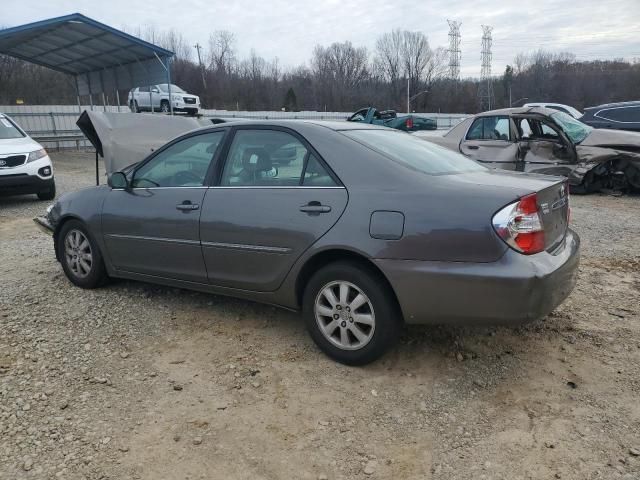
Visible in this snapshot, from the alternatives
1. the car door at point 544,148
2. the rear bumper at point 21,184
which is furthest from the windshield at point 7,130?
the car door at point 544,148

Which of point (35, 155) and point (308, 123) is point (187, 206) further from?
point (35, 155)

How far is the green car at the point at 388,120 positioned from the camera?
20802mm

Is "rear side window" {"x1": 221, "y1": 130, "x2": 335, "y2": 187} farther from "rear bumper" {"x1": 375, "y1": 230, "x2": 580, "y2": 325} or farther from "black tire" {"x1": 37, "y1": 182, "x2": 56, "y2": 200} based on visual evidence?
"black tire" {"x1": 37, "y1": 182, "x2": 56, "y2": 200}

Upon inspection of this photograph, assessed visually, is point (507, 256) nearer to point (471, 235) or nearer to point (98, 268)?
point (471, 235)

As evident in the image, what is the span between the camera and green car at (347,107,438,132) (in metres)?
20.8

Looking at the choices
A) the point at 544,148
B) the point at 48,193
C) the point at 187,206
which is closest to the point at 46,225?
the point at 187,206

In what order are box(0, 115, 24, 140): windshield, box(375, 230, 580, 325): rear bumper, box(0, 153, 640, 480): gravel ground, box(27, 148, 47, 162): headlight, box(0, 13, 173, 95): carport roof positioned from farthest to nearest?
1. box(0, 13, 173, 95): carport roof
2. box(0, 115, 24, 140): windshield
3. box(27, 148, 47, 162): headlight
4. box(375, 230, 580, 325): rear bumper
5. box(0, 153, 640, 480): gravel ground

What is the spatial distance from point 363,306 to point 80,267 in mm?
2909

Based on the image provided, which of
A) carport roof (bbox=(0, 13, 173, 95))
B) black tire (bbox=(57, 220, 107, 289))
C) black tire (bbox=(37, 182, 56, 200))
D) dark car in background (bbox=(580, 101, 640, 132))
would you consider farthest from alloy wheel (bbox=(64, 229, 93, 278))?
carport roof (bbox=(0, 13, 173, 95))

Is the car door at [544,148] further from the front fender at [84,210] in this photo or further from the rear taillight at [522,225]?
the front fender at [84,210]

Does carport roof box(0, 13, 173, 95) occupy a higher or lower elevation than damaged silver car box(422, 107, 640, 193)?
higher

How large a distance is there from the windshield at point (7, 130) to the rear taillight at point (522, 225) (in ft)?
32.2

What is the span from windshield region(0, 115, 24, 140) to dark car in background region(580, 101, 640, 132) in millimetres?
11804

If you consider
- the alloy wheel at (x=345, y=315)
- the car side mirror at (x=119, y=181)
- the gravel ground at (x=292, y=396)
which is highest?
the car side mirror at (x=119, y=181)
